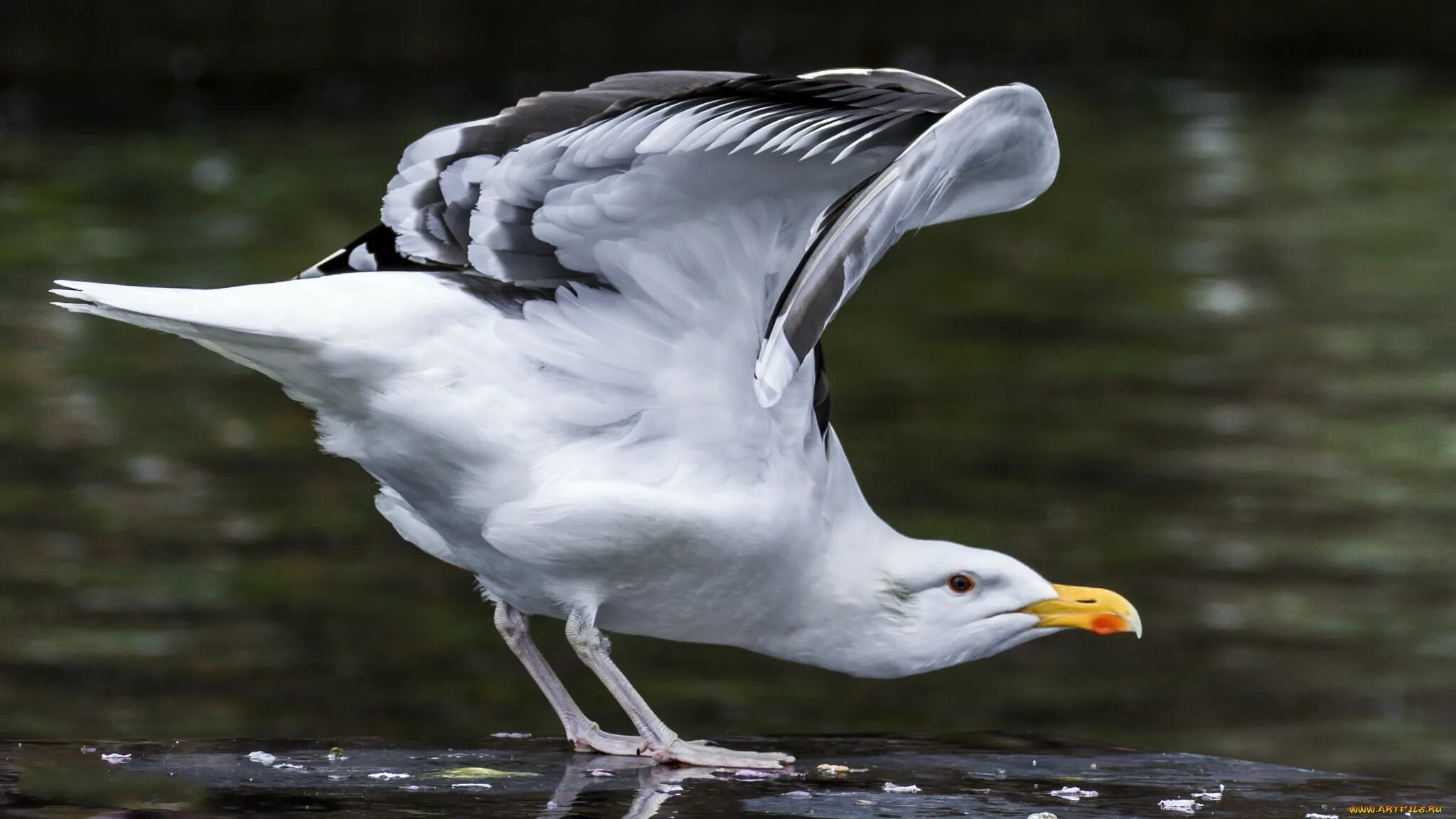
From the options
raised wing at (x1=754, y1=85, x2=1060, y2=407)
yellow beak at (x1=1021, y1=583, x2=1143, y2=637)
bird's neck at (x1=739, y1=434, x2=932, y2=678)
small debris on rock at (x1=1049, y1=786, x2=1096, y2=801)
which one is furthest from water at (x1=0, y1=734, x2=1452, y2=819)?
raised wing at (x1=754, y1=85, x2=1060, y2=407)

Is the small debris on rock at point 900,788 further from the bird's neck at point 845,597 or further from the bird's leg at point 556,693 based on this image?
the bird's leg at point 556,693

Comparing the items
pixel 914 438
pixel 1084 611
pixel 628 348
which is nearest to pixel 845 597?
pixel 1084 611

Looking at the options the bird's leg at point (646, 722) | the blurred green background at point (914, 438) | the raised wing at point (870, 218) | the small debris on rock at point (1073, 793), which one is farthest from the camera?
the blurred green background at point (914, 438)

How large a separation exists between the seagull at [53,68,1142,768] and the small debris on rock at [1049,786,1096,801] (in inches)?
22.9

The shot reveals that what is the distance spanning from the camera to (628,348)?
18.8 ft

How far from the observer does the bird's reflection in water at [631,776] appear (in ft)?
17.1

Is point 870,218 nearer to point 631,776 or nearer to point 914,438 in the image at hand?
point 631,776

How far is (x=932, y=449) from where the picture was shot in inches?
616

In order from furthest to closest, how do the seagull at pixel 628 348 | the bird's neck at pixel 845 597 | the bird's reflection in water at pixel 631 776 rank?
the bird's neck at pixel 845 597, the seagull at pixel 628 348, the bird's reflection in water at pixel 631 776

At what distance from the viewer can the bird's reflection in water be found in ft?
17.1

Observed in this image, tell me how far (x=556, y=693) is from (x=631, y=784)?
63 cm

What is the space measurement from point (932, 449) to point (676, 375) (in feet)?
33.1

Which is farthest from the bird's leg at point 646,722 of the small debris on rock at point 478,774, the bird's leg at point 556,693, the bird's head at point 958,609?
the bird's head at point 958,609

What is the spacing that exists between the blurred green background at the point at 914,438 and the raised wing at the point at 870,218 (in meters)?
5.17
